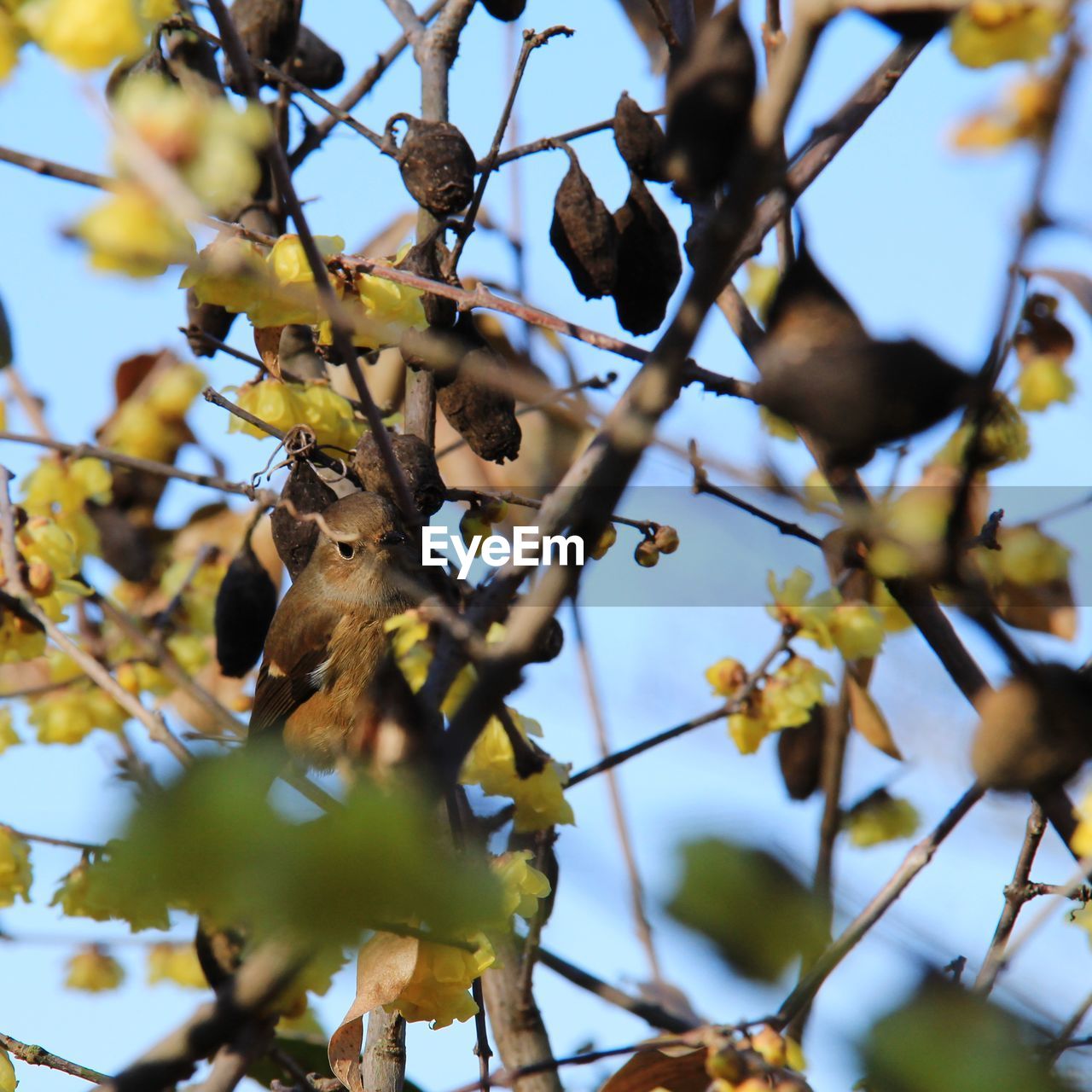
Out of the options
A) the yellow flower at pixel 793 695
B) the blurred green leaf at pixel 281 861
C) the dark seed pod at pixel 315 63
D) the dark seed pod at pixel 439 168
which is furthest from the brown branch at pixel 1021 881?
the dark seed pod at pixel 315 63

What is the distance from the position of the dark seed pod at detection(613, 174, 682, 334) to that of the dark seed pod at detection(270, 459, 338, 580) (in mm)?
611

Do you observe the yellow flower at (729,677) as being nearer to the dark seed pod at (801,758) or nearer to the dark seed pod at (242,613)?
the dark seed pod at (801,758)

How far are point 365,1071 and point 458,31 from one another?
1856 mm

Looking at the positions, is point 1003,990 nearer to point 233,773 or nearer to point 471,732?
point 471,732

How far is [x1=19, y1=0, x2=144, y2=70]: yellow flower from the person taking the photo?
96cm

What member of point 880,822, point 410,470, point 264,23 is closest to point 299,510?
point 410,470

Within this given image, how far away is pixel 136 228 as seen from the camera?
2.87 ft

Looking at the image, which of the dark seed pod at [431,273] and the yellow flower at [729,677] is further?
the yellow flower at [729,677]

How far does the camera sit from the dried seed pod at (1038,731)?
895mm

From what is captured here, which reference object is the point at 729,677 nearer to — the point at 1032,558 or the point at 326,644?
the point at 1032,558

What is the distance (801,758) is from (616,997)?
2.19 feet

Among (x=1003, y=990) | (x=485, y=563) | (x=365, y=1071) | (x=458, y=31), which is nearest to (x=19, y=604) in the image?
(x=485, y=563)

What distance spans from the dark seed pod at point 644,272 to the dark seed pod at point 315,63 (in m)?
1.00

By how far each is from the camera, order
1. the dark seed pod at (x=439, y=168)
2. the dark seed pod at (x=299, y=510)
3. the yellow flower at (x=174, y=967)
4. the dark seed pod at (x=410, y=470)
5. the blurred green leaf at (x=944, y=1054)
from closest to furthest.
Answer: the blurred green leaf at (x=944, y=1054), the dark seed pod at (x=410, y=470), the dark seed pod at (x=439, y=168), the dark seed pod at (x=299, y=510), the yellow flower at (x=174, y=967)
